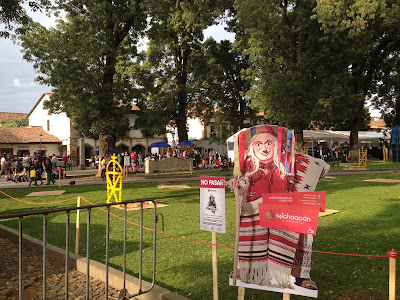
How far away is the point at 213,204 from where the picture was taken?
4.16 metres

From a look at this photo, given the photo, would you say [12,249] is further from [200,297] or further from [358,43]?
[358,43]

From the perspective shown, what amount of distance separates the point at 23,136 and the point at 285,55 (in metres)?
34.0

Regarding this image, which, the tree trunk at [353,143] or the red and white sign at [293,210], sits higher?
the tree trunk at [353,143]

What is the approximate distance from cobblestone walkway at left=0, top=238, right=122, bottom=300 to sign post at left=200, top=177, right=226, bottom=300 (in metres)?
1.63

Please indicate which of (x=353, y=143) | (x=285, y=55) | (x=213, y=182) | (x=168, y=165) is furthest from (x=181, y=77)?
(x=213, y=182)

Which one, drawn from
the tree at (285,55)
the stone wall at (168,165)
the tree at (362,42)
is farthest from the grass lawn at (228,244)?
the tree at (362,42)

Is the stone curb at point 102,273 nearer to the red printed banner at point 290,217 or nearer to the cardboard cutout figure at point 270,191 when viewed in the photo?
the cardboard cutout figure at point 270,191

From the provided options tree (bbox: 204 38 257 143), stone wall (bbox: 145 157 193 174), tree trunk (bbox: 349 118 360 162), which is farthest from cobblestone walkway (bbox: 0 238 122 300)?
tree (bbox: 204 38 257 143)

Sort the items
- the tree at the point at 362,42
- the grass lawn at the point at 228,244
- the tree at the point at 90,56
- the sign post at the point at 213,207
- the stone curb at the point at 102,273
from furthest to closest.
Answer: the tree at the point at 362,42 < the tree at the point at 90,56 < the grass lawn at the point at 228,244 < the stone curb at the point at 102,273 < the sign post at the point at 213,207

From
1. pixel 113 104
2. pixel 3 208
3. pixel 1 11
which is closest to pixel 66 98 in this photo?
pixel 113 104

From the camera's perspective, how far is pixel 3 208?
11094 millimetres

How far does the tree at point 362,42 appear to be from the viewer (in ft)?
81.2

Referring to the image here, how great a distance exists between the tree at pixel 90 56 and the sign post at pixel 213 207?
59.0 feet

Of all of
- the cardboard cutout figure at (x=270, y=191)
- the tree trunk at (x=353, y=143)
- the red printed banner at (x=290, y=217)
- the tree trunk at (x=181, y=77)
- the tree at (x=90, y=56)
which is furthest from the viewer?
the tree trunk at (x=353, y=143)
